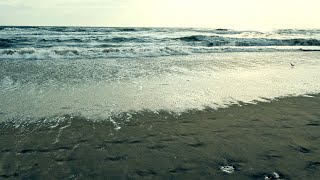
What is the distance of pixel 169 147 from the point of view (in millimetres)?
5262

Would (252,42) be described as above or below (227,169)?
above

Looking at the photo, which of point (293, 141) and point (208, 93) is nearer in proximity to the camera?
point (293, 141)

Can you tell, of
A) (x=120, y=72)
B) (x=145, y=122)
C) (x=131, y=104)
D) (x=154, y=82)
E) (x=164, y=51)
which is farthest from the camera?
(x=164, y=51)

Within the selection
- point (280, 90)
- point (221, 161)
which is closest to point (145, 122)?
point (221, 161)

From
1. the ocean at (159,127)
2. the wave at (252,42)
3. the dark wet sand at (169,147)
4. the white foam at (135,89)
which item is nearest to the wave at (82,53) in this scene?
the white foam at (135,89)

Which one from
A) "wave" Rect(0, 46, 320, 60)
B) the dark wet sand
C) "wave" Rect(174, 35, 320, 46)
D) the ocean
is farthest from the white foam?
"wave" Rect(174, 35, 320, 46)

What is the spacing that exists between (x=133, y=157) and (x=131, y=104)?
10.9 feet

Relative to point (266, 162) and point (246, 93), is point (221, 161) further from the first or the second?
point (246, 93)

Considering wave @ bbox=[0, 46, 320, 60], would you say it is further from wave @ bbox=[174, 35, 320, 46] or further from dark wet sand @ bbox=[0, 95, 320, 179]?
dark wet sand @ bbox=[0, 95, 320, 179]

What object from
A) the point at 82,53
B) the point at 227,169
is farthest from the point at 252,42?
the point at 227,169

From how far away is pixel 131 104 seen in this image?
8.14 m

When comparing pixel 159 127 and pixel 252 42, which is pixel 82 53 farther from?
pixel 252 42

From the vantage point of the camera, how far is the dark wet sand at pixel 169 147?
14.4 feet

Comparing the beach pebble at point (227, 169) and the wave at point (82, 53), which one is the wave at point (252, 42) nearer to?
the wave at point (82, 53)
